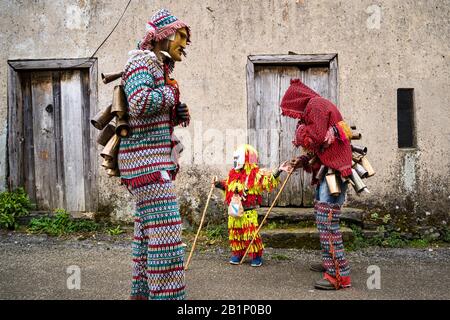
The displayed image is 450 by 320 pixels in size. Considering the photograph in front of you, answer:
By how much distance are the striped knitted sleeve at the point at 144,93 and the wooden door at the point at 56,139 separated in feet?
15.5

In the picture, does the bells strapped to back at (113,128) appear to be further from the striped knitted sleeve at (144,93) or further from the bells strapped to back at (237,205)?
the bells strapped to back at (237,205)

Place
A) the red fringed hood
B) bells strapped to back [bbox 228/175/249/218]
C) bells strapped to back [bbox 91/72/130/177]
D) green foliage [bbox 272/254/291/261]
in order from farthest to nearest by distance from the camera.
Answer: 1. green foliage [bbox 272/254/291/261]
2. bells strapped to back [bbox 228/175/249/218]
3. the red fringed hood
4. bells strapped to back [bbox 91/72/130/177]

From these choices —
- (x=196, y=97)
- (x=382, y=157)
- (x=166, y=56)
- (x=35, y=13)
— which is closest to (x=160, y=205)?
(x=166, y=56)

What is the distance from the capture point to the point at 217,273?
5137 mm

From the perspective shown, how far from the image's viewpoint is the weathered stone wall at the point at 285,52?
7.12 m

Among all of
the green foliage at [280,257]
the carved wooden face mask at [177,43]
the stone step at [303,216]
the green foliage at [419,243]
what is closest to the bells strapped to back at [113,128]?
the carved wooden face mask at [177,43]

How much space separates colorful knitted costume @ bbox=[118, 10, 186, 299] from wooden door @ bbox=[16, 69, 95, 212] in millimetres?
4658

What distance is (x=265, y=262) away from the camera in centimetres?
569

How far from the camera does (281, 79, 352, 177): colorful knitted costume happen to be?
14.7 feet

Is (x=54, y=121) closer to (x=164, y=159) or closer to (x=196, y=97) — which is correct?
(x=196, y=97)

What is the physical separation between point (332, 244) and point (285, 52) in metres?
3.65

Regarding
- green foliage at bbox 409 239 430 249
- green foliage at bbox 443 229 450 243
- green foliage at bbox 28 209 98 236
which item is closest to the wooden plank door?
green foliage at bbox 28 209 98 236

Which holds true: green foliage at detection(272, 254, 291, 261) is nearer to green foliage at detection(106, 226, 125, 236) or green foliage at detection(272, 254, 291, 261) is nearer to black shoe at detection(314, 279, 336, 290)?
black shoe at detection(314, 279, 336, 290)

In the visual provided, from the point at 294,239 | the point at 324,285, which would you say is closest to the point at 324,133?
the point at 324,285
